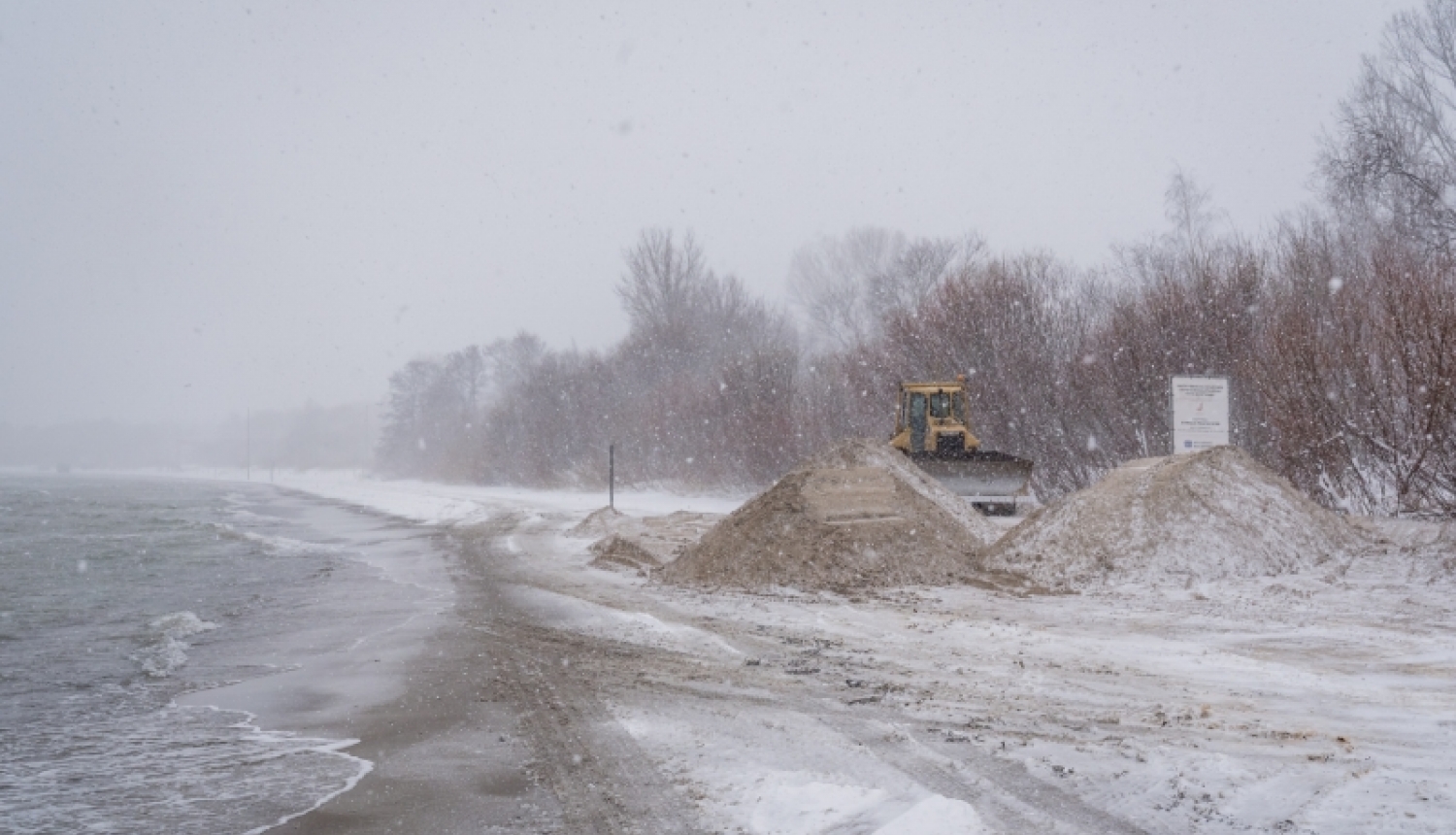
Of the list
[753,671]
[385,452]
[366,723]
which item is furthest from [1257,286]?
[385,452]

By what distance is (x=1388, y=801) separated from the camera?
13.8ft

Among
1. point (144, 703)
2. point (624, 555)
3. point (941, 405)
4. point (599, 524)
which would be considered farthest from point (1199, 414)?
point (144, 703)

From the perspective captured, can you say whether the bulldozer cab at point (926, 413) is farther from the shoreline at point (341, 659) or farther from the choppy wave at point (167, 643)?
the choppy wave at point (167, 643)

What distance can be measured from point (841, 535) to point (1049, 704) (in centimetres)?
654

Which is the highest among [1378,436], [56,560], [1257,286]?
[1257,286]

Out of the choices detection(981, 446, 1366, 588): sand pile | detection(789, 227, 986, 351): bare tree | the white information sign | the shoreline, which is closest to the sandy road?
the shoreline

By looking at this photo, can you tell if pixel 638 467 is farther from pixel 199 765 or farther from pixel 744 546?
pixel 199 765

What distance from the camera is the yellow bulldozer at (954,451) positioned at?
18.7m

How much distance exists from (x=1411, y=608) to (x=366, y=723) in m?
8.60

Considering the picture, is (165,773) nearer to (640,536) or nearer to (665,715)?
(665,715)

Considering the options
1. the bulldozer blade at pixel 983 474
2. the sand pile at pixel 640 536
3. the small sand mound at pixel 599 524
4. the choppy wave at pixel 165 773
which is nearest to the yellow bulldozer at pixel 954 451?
the bulldozer blade at pixel 983 474

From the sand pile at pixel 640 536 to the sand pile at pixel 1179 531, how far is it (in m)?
4.80

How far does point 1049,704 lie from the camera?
596cm

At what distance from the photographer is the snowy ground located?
4.25m
